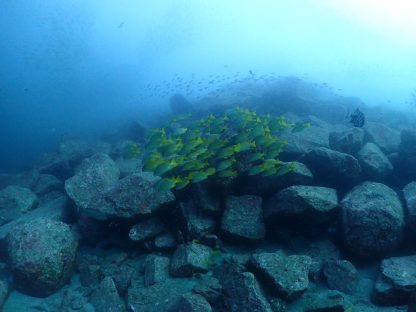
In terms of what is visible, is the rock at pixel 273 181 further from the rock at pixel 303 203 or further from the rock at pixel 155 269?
the rock at pixel 155 269

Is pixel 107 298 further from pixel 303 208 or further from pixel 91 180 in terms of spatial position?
pixel 303 208

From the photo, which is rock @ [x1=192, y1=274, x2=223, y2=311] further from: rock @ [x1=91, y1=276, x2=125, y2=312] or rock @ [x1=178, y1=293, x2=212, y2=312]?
rock @ [x1=91, y1=276, x2=125, y2=312]

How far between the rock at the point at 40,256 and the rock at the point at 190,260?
2055mm

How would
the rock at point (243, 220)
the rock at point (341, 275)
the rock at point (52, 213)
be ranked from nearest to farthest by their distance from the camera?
the rock at point (341, 275)
the rock at point (243, 220)
the rock at point (52, 213)

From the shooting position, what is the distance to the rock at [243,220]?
6695 millimetres

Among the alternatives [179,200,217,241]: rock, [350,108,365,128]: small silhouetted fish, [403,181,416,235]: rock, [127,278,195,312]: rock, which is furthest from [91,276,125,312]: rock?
[350,108,365,128]: small silhouetted fish

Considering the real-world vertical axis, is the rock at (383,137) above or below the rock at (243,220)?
above

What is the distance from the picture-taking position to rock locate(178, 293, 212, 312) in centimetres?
500

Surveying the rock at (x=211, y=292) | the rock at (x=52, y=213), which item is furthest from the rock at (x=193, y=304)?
the rock at (x=52, y=213)

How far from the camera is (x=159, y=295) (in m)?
5.82

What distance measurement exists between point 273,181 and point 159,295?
319 centimetres

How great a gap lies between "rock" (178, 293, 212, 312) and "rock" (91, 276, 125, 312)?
4.28 feet

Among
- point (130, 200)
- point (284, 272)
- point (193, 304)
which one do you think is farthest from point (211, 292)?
point (130, 200)

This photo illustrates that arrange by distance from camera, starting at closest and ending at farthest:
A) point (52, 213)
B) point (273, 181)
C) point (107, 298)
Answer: point (107, 298) < point (273, 181) < point (52, 213)
